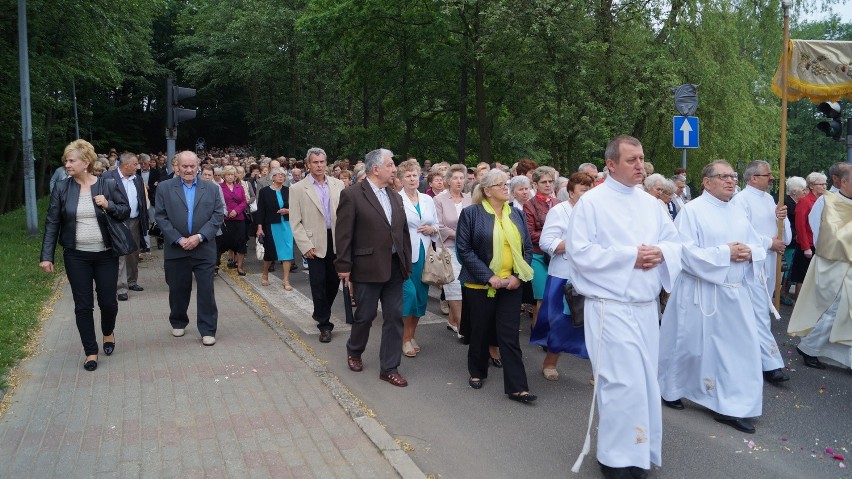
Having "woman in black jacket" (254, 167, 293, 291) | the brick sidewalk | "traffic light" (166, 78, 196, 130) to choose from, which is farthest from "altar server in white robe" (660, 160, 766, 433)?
"traffic light" (166, 78, 196, 130)

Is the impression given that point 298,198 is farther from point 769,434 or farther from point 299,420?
point 769,434

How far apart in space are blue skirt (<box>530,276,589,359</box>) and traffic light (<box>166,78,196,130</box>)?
800 centimetres

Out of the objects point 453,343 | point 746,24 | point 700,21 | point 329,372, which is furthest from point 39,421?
point 746,24

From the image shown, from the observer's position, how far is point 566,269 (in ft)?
22.3

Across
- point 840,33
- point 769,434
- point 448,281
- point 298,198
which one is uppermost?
point 840,33

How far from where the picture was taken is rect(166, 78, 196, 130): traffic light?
12.4 m

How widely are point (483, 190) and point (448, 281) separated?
1.40 m

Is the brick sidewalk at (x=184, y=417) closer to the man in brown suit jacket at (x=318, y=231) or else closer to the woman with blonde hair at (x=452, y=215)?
the man in brown suit jacket at (x=318, y=231)

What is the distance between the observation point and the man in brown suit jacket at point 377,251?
6.73 metres

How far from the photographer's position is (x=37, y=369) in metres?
7.02

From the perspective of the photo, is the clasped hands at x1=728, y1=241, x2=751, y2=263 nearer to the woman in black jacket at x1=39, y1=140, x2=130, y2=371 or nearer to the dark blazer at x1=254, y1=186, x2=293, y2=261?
the woman in black jacket at x1=39, y1=140, x2=130, y2=371

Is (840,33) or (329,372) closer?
(329,372)

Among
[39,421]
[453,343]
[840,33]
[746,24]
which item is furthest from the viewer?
[840,33]

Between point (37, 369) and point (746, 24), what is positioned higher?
point (746, 24)
